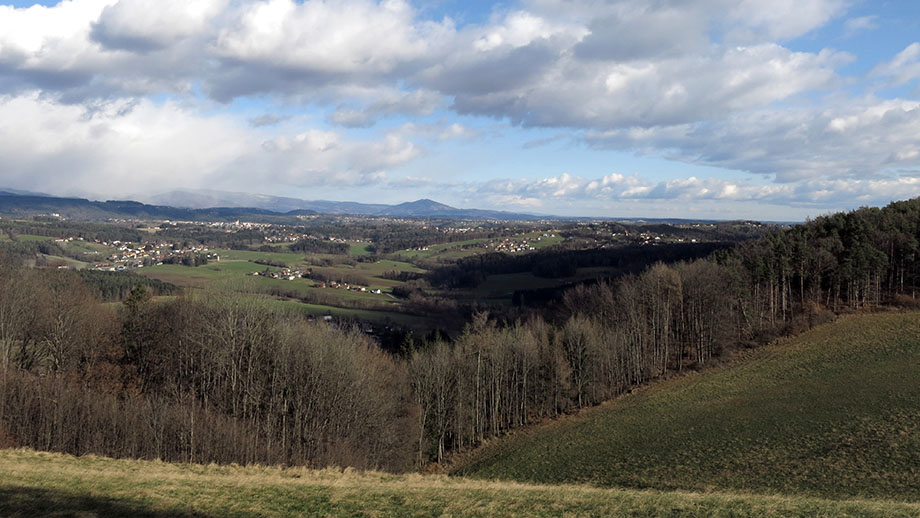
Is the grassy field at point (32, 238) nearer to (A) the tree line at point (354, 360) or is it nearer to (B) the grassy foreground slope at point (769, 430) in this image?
(A) the tree line at point (354, 360)

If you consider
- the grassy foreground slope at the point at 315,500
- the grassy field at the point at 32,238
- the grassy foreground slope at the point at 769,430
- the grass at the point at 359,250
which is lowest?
the grassy foreground slope at the point at 769,430

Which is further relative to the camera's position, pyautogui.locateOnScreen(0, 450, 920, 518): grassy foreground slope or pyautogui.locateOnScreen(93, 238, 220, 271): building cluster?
pyautogui.locateOnScreen(93, 238, 220, 271): building cluster

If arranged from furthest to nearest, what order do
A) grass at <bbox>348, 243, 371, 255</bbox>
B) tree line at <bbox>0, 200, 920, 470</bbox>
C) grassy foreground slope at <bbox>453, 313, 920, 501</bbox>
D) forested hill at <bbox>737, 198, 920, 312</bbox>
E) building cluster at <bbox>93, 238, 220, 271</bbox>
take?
1. grass at <bbox>348, 243, 371, 255</bbox>
2. building cluster at <bbox>93, 238, 220, 271</bbox>
3. forested hill at <bbox>737, 198, 920, 312</bbox>
4. tree line at <bbox>0, 200, 920, 470</bbox>
5. grassy foreground slope at <bbox>453, 313, 920, 501</bbox>

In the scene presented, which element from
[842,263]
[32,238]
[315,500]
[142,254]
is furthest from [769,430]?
[32,238]

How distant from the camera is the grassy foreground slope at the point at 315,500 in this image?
12734 mm

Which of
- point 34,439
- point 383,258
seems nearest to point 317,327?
point 34,439

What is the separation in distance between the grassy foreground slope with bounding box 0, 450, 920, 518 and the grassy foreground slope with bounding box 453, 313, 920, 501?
7.48m

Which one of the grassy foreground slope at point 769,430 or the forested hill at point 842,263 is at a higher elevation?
the forested hill at point 842,263

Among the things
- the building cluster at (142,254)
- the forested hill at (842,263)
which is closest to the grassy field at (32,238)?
the building cluster at (142,254)

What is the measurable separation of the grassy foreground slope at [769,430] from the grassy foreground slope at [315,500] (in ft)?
24.5

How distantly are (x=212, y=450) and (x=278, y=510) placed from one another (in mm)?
15096

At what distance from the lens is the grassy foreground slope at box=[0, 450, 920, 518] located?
12734 mm

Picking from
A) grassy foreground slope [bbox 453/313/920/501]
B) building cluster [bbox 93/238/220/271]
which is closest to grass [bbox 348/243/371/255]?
building cluster [bbox 93/238/220/271]

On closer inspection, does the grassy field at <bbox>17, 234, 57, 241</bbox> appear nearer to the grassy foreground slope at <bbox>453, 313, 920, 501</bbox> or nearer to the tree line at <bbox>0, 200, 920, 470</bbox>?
the tree line at <bbox>0, 200, 920, 470</bbox>
